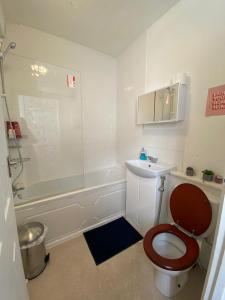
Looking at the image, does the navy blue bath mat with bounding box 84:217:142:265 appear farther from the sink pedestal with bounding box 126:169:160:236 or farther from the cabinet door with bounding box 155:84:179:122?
the cabinet door with bounding box 155:84:179:122

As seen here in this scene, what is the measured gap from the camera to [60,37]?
1906 millimetres

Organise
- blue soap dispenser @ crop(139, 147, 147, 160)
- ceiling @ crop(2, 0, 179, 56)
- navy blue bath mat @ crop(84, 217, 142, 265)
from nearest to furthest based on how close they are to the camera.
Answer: ceiling @ crop(2, 0, 179, 56) < navy blue bath mat @ crop(84, 217, 142, 265) < blue soap dispenser @ crop(139, 147, 147, 160)

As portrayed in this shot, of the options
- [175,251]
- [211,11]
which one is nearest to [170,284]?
[175,251]

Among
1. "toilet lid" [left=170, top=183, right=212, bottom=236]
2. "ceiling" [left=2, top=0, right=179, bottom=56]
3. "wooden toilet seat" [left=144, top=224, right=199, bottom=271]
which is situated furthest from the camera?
"ceiling" [left=2, top=0, right=179, bottom=56]

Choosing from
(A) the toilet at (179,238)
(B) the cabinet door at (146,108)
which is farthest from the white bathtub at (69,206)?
(B) the cabinet door at (146,108)

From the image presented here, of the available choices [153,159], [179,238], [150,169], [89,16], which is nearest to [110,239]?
[179,238]

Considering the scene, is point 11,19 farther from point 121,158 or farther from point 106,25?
point 121,158

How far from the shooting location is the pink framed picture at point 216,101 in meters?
1.13

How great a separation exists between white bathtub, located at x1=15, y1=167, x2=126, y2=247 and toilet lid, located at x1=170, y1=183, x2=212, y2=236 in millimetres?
812

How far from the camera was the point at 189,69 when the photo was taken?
53.4 inches

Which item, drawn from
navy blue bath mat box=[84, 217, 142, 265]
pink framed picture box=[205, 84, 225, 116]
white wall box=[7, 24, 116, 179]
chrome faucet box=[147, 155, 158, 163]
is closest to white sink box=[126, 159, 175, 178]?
chrome faucet box=[147, 155, 158, 163]

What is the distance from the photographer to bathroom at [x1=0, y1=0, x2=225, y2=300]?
46.3 inches

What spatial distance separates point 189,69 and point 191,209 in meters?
1.33

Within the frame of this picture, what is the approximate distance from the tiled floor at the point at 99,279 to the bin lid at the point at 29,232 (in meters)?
0.36
